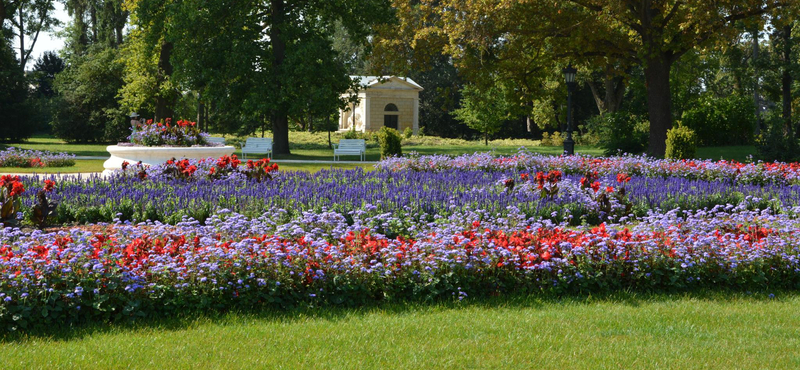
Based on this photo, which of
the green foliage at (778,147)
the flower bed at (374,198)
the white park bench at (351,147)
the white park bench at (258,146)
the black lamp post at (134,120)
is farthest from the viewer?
the white park bench at (258,146)

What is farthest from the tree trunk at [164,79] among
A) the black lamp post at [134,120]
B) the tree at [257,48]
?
the black lamp post at [134,120]

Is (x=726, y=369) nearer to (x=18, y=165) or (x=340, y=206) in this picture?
(x=340, y=206)

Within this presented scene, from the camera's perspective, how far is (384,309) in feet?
16.8

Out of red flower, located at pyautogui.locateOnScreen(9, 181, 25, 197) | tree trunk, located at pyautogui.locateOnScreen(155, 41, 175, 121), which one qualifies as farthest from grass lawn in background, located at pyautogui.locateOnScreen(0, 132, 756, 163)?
red flower, located at pyautogui.locateOnScreen(9, 181, 25, 197)

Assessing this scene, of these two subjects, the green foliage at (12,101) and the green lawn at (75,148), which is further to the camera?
the green foliage at (12,101)

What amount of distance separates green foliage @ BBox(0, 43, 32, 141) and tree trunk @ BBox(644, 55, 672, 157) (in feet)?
93.0

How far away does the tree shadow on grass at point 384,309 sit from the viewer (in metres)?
4.50

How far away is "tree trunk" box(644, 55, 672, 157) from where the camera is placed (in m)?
20.4

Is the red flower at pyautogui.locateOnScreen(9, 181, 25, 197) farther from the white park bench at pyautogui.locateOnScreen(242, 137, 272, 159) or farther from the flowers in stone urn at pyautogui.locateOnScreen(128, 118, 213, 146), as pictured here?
the white park bench at pyautogui.locateOnScreen(242, 137, 272, 159)

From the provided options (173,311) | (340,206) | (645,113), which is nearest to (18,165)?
(340,206)

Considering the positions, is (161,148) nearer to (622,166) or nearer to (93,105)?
(622,166)

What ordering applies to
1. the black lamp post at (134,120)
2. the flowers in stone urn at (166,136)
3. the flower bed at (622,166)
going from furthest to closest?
the black lamp post at (134,120) < the flowers in stone urn at (166,136) < the flower bed at (622,166)

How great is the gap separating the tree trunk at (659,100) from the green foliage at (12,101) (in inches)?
1117

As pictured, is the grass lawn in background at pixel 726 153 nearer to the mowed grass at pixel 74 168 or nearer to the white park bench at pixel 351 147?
the white park bench at pixel 351 147
